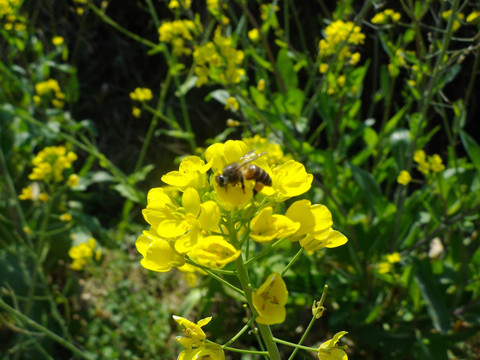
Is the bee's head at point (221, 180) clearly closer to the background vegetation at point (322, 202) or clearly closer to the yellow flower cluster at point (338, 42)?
the background vegetation at point (322, 202)

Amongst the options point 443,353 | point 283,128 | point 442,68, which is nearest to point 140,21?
point 283,128

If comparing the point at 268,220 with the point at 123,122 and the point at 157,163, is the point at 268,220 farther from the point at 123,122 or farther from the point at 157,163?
the point at 123,122

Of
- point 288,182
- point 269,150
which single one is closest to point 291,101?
point 269,150

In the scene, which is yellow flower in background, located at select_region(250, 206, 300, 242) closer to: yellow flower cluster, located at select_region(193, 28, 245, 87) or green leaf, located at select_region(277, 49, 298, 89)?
yellow flower cluster, located at select_region(193, 28, 245, 87)

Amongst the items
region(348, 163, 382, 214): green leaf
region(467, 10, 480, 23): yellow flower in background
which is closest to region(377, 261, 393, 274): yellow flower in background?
region(348, 163, 382, 214): green leaf

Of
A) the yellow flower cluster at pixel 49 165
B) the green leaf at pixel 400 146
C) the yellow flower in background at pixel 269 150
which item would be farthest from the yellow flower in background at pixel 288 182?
the yellow flower cluster at pixel 49 165

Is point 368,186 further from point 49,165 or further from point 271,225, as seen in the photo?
point 49,165
